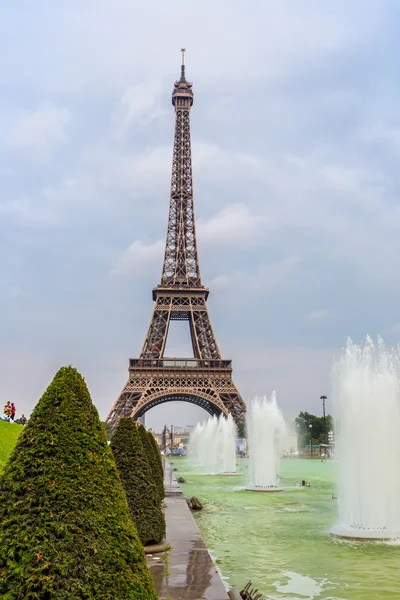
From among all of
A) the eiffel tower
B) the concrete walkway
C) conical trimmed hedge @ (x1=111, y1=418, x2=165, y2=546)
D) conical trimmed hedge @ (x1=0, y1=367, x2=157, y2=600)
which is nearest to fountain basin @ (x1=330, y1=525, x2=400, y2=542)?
the concrete walkway

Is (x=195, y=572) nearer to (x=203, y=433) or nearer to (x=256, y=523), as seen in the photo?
(x=256, y=523)

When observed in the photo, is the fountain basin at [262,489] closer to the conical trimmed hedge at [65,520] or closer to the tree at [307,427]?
the conical trimmed hedge at [65,520]

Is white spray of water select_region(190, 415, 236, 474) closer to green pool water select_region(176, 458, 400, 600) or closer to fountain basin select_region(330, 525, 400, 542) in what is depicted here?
green pool water select_region(176, 458, 400, 600)

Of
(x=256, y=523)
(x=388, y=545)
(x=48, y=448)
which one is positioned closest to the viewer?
(x=48, y=448)

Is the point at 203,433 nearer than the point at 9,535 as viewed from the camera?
No

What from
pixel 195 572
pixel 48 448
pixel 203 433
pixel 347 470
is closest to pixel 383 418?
pixel 347 470
